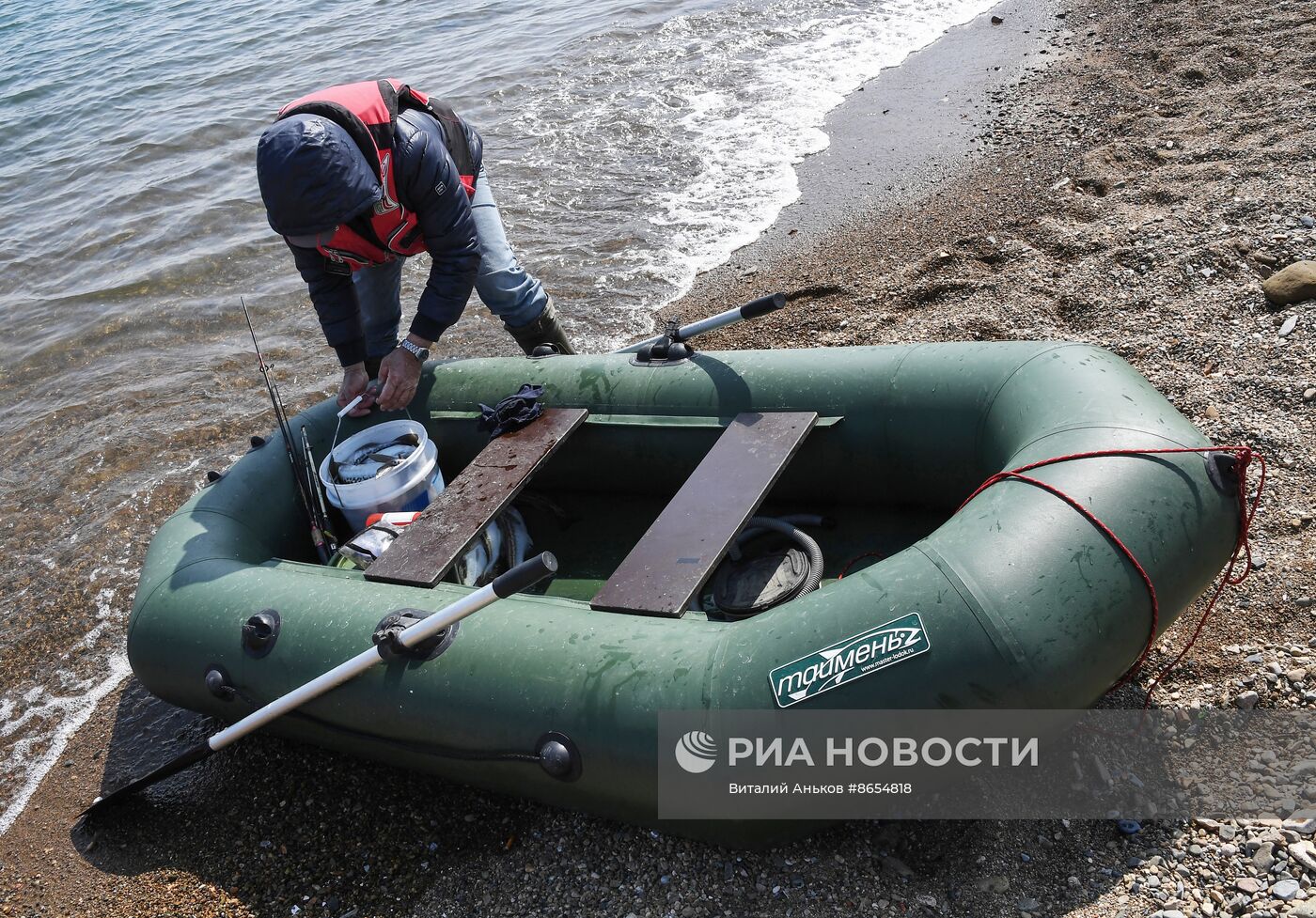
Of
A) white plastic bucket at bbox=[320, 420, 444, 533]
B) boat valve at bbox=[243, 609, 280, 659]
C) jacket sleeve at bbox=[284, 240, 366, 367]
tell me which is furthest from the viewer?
jacket sleeve at bbox=[284, 240, 366, 367]

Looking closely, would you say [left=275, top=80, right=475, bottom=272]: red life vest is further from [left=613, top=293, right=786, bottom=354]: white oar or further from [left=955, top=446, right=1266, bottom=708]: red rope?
[left=955, top=446, right=1266, bottom=708]: red rope

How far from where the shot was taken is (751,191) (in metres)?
7.38

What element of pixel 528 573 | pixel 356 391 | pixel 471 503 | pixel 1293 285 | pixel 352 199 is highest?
pixel 352 199

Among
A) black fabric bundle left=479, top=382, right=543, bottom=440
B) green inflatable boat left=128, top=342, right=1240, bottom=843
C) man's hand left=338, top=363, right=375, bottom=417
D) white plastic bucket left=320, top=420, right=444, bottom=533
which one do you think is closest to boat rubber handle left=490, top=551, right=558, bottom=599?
green inflatable boat left=128, top=342, right=1240, bottom=843

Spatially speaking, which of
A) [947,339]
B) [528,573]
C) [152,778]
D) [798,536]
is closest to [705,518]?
[798,536]

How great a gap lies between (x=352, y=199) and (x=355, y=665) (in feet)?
4.89

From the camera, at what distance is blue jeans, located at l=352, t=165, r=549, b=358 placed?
3996mm

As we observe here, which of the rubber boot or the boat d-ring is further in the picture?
the rubber boot

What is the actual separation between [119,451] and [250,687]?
3.27m

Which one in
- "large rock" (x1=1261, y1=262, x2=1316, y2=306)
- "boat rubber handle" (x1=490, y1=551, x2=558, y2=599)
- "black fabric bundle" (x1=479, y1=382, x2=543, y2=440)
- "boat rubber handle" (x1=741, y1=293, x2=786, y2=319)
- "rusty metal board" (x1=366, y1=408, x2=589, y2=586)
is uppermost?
"boat rubber handle" (x1=490, y1=551, x2=558, y2=599)

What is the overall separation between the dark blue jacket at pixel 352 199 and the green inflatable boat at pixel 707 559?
412mm

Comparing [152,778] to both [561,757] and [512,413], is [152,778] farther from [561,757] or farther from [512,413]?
[512,413]

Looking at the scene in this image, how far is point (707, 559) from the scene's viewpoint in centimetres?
289

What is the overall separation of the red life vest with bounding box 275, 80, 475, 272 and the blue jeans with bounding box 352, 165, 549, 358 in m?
0.19
